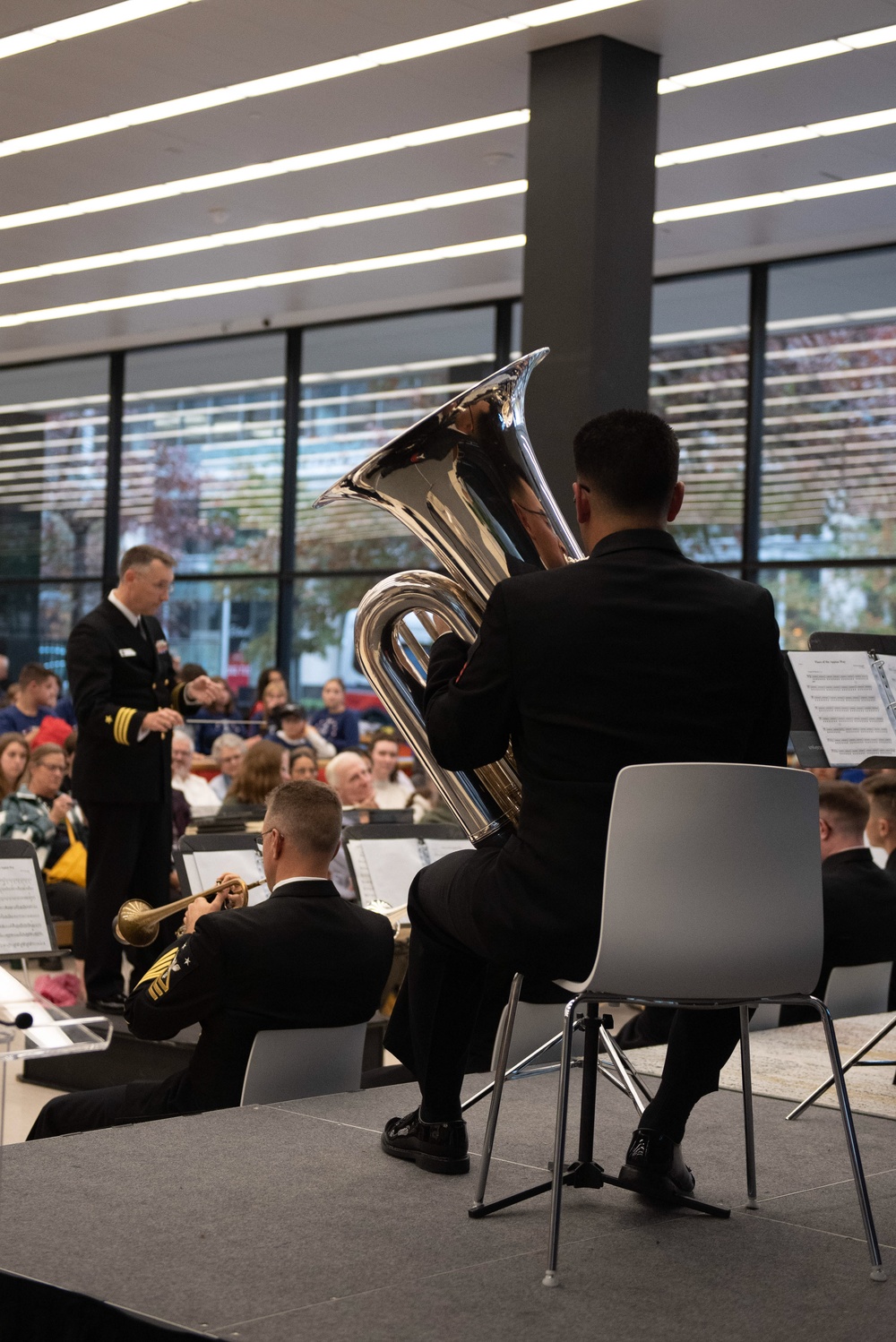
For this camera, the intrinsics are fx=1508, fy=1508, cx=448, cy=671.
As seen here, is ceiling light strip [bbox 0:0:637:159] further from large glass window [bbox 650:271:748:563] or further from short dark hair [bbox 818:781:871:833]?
large glass window [bbox 650:271:748:563]

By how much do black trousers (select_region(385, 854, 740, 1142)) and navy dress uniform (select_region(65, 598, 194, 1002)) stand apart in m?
2.66

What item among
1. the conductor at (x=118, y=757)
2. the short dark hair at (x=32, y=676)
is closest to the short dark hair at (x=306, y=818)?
the conductor at (x=118, y=757)

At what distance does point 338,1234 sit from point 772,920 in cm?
89

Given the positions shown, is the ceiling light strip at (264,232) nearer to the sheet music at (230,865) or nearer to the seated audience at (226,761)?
the seated audience at (226,761)

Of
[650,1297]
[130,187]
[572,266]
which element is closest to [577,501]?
[650,1297]

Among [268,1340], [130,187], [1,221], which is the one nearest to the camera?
[268,1340]

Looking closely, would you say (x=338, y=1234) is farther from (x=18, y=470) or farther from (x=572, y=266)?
(x=18, y=470)

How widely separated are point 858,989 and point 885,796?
2.18 feet

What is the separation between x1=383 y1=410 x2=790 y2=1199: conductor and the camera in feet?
7.73

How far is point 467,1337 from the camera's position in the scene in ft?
6.77

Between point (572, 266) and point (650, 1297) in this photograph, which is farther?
point (572, 266)

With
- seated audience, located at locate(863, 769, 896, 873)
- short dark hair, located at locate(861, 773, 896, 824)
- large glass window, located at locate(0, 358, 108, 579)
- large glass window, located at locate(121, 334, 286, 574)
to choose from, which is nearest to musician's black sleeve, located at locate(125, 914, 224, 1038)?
seated audience, located at locate(863, 769, 896, 873)

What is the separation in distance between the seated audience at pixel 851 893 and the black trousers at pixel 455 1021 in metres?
2.01

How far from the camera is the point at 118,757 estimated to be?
525 centimetres
